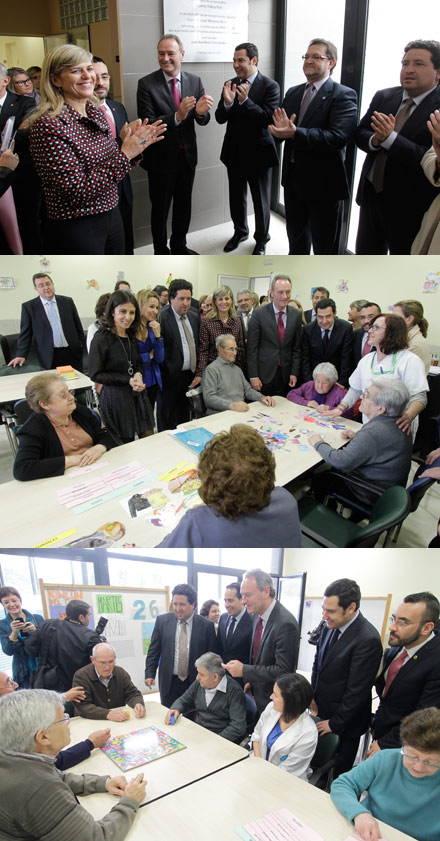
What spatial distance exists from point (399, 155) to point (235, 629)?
192cm

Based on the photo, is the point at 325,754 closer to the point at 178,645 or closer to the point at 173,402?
the point at 178,645

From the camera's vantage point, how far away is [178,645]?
1833mm

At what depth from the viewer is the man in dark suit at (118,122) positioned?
1444 millimetres

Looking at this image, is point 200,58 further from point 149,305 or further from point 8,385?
point 8,385

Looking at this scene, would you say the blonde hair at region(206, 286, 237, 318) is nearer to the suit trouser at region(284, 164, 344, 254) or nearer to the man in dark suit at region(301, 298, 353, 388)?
the suit trouser at region(284, 164, 344, 254)

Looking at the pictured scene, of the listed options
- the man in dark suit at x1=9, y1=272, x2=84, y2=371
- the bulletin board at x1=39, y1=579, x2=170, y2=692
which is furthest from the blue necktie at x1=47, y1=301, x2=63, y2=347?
the bulletin board at x1=39, y1=579, x2=170, y2=692

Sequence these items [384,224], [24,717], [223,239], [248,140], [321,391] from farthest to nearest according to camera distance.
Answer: [321,391] → [223,239] → [384,224] → [248,140] → [24,717]

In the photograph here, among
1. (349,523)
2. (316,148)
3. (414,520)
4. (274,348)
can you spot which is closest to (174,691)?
(349,523)

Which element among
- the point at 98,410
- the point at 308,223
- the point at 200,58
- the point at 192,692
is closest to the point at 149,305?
the point at 98,410

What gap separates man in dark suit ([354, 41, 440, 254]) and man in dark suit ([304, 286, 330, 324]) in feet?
1.76

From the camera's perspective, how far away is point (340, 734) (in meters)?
1.87

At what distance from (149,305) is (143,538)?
1165 millimetres

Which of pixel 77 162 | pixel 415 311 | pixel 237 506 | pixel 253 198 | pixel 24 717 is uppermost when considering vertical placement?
pixel 77 162

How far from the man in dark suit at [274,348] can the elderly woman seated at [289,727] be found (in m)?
1.75
